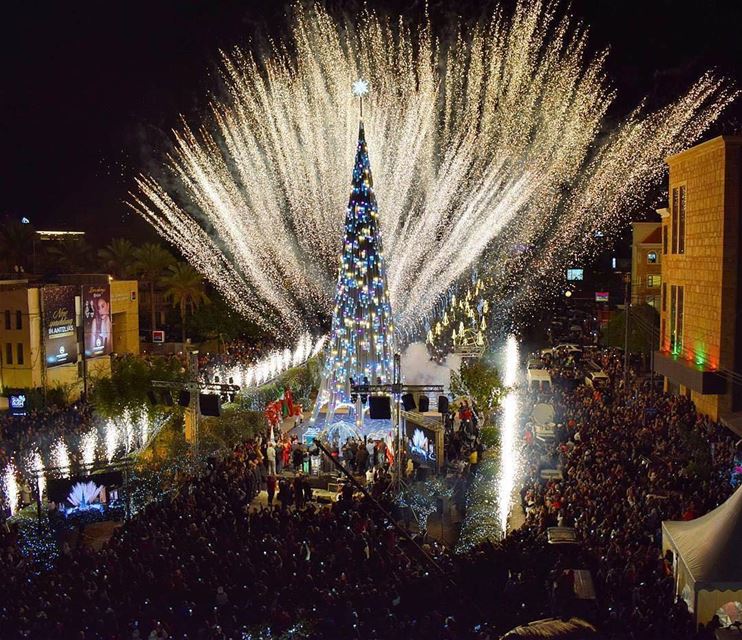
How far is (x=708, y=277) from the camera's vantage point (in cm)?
2319

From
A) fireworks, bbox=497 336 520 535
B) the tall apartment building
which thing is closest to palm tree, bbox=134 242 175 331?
fireworks, bbox=497 336 520 535

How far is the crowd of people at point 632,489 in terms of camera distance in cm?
1170

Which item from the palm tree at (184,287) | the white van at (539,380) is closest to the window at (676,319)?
the white van at (539,380)

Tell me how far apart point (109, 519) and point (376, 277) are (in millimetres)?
9422

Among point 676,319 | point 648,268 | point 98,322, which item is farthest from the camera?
point 648,268

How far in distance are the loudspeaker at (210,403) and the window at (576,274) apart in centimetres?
6639

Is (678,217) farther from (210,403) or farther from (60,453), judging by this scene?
(60,453)

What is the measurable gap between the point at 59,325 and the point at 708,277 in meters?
26.3

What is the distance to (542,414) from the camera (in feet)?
79.3

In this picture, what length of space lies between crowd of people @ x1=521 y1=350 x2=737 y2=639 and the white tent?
260 millimetres

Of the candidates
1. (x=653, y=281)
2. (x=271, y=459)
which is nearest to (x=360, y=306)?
(x=271, y=459)

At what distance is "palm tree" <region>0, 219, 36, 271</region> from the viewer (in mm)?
50844

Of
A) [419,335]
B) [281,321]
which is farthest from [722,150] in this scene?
[281,321]

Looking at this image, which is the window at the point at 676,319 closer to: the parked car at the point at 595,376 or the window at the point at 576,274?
the parked car at the point at 595,376
